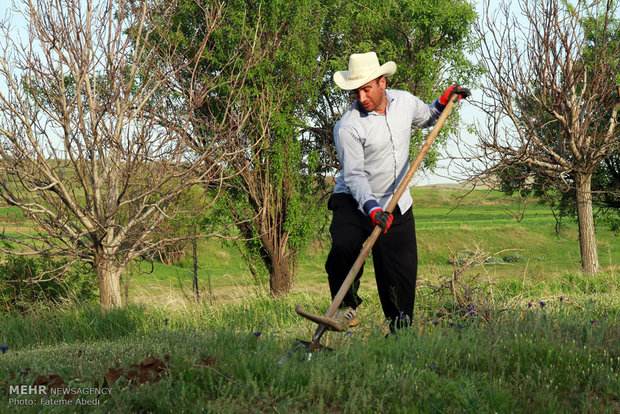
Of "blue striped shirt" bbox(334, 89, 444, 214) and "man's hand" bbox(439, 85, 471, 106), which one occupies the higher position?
"man's hand" bbox(439, 85, 471, 106)

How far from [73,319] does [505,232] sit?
42529 millimetres

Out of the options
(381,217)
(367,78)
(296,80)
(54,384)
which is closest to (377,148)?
(367,78)

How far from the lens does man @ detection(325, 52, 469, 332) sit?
483 cm

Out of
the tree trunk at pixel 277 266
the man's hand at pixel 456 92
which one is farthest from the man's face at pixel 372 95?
the tree trunk at pixel 277 266

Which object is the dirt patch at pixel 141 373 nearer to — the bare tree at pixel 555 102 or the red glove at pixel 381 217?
the red glove at pixel 381 217

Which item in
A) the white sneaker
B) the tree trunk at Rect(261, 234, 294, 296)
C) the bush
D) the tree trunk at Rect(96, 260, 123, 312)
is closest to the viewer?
the white sneaker

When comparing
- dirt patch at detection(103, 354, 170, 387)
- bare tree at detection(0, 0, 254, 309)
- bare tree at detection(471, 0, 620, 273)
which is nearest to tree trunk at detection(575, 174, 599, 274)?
bare tree at detection(471, 0, 620, 273)

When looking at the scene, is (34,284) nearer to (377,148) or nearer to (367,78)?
(377,148)

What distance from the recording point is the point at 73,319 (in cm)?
816

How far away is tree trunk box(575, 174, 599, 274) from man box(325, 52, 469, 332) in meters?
9.86

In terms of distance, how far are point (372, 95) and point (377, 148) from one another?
456 millimetres

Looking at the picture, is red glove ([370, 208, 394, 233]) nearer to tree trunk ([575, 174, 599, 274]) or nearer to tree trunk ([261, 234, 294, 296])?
tree trunk ([261, 234, 294, 296])

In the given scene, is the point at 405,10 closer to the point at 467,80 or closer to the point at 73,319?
the point at 467,80

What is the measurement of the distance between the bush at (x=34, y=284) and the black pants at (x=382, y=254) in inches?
309
